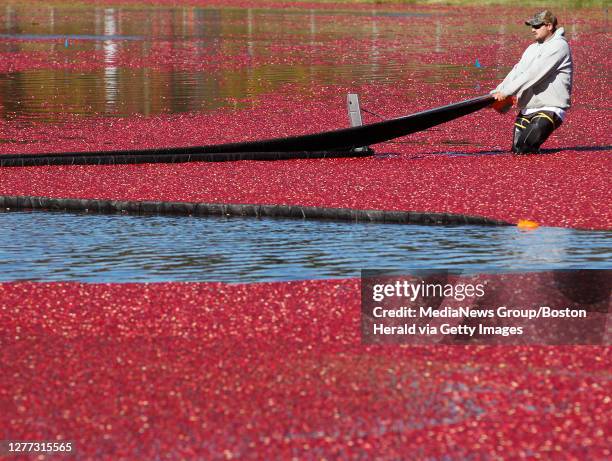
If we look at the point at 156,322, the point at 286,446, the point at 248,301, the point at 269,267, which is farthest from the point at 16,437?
the point at 269,267

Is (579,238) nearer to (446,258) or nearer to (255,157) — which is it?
(446,258)

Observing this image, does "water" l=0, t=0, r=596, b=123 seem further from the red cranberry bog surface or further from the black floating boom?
the red cranberry bog surface

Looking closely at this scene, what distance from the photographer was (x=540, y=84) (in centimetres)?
1416

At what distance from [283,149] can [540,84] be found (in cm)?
301

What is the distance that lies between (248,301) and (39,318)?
1259 millimetres

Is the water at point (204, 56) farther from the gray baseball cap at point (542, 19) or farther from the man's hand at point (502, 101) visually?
the gray baseball cap at point (542, 19)

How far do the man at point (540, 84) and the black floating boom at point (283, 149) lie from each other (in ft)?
1.73

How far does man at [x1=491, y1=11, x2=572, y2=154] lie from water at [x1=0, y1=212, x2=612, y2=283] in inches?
158

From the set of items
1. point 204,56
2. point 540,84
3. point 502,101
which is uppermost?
point 204,56

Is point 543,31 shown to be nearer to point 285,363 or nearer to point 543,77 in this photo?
point 543,77

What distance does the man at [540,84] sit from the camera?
45.3 feet

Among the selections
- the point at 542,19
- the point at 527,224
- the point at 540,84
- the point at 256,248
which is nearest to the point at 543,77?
the point at 540,84

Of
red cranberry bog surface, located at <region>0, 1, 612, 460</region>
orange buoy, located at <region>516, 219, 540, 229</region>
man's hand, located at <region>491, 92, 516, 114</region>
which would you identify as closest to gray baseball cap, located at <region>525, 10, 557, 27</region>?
man's hand, located at <region>491, 92, 516, 114</region>

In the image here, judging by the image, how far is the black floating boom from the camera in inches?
558
